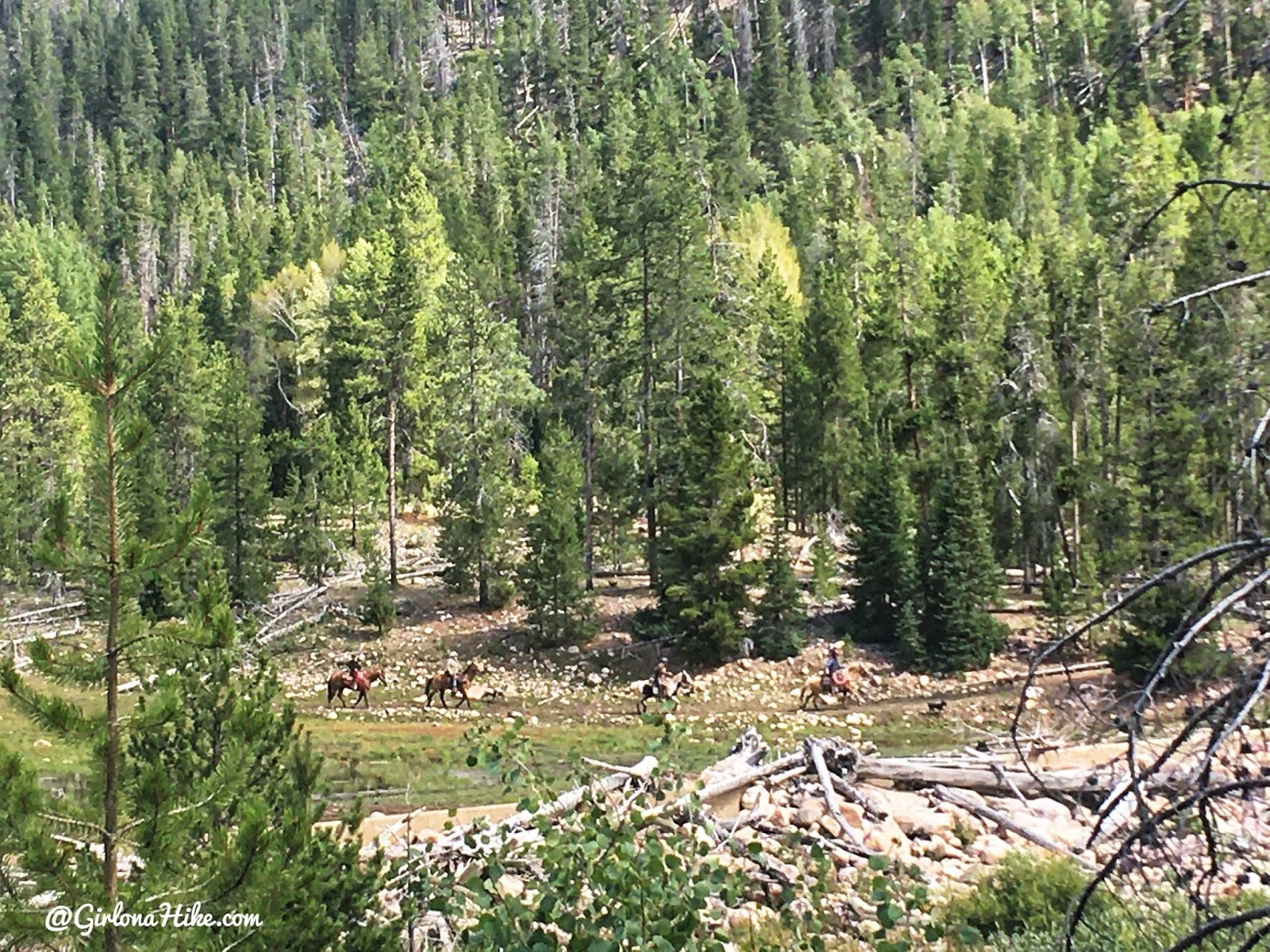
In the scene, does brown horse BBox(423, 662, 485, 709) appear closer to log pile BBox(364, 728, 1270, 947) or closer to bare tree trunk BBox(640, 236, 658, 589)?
bare tree trunk BBox(640, 236, 658, 589)

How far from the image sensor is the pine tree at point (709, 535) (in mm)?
30922

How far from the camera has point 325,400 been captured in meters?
52.5

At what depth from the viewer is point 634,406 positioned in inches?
1551

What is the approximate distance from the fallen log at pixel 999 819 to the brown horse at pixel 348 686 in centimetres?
1758

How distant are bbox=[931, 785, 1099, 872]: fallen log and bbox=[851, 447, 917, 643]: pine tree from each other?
18.1 metres

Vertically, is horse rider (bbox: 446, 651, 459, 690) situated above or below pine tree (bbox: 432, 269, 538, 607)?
below

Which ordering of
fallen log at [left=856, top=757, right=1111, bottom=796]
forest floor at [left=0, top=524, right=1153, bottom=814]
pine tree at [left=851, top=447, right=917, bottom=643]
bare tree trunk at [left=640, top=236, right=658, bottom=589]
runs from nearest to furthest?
fallen log at [left=856, top=757, right=1111, bottom=796]
forest floor at [left=0, top=524, right=1153, bottom=814]
pine tree at [left=851, top=447, right=917, bottom=643]
bare tree trunk at [left=640, top=236, right=658, bottom=589]

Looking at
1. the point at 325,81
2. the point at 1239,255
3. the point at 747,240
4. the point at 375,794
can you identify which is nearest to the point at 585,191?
the point at 747,240

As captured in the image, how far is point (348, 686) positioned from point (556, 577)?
6698mm

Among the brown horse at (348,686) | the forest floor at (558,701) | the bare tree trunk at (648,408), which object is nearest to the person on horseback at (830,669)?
the forest floor at (558,701)

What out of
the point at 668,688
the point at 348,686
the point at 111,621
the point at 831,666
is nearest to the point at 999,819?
the point at 111,621

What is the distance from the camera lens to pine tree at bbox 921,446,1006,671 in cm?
3011

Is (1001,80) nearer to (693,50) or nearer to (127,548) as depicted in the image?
(693,50)

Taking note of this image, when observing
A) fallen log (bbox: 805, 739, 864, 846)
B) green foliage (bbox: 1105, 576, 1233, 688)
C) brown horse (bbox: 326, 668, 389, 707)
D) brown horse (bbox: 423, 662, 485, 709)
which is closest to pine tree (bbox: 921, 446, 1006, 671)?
green foliage (bbox: 1105, 576, 1233, 688)
